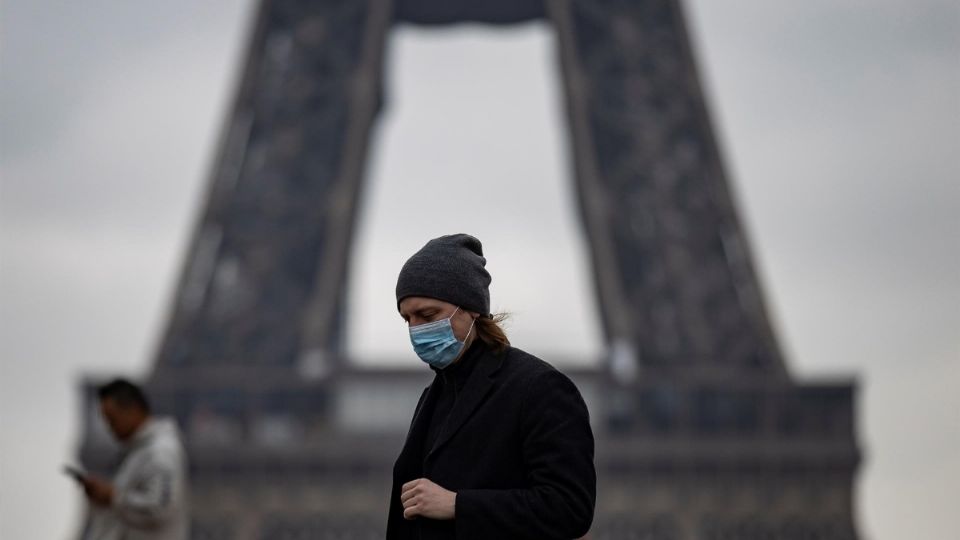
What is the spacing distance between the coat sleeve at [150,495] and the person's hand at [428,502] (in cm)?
422

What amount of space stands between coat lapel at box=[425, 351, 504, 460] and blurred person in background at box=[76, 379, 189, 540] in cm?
414

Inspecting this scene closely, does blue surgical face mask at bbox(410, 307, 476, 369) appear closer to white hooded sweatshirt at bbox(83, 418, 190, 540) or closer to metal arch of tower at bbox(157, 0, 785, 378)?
white hooded sweatshirt at bbox(83, 418, 190, 540)

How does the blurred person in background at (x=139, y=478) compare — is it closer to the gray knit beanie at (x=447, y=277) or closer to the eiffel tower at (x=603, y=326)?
the gray knit beanie at (x=447, y=277)

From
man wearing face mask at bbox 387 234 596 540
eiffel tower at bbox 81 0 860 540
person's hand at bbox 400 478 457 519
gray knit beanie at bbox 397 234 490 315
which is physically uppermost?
eiffel tower at bbox 81 0 860 540

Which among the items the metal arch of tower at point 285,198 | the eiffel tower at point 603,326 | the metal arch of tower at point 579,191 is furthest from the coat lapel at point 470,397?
the metal arch of tower at point 579,191

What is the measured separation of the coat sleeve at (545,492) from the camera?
487 centimetres

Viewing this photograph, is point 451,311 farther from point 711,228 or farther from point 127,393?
point 711,228

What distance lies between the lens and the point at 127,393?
30.0 feet

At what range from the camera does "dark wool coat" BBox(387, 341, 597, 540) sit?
4.88 meters

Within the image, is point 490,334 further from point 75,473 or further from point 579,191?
point 579,191

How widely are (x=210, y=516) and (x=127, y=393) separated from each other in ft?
92.3

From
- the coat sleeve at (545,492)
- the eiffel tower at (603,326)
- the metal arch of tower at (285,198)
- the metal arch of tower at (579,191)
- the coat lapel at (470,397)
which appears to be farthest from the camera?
the metal arch of tower at (579,191)

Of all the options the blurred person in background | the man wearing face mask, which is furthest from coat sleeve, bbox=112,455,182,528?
the man wearing face mask

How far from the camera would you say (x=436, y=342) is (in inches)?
193
